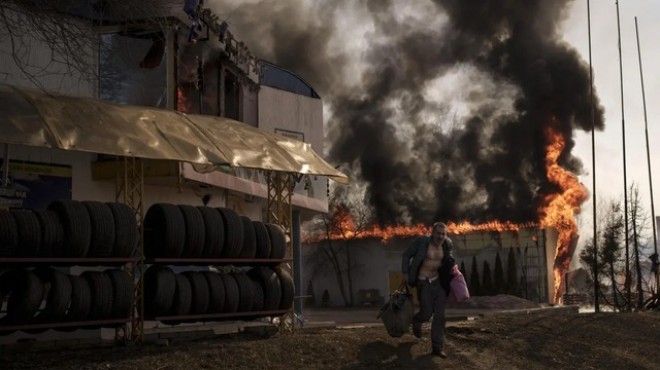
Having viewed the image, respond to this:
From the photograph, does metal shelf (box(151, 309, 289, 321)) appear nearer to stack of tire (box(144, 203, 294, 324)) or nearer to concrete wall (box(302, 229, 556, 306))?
stack of tire (box(144, 203, 294, 324))

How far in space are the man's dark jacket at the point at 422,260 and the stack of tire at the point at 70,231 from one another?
12.7ft

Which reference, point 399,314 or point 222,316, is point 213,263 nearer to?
point 222,316

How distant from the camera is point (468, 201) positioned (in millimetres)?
50281

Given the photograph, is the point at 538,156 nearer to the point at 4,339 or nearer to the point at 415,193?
the point at 415,193

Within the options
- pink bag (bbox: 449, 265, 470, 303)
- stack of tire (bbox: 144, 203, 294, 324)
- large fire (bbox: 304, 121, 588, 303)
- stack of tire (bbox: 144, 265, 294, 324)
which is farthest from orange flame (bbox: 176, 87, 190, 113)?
large fire (bbox: 304, 121, 588, 303)

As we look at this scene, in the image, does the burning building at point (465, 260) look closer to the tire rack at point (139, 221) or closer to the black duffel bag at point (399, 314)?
the tire rack at point (139, 221)

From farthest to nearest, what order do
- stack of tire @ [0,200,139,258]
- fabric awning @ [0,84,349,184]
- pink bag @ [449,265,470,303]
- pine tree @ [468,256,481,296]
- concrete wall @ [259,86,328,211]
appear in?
pine tree @ [468,256,481,296]
concrete wall @ [259,86,328,211]
pink bag @ [449,265,470,303]
fabric awning @ [0,84,349,184]
stack of tire @ [0,200,139,258]

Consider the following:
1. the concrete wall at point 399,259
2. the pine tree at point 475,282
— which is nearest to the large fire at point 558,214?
the concrete wall at point 399,259

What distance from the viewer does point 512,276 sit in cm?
4178

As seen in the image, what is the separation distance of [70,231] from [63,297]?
0.84 meters

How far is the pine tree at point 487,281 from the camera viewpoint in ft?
138

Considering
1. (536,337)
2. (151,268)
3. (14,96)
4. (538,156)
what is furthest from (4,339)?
(538,156)

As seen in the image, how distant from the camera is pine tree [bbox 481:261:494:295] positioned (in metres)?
42.2

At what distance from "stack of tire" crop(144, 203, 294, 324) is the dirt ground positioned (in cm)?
54
